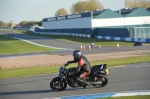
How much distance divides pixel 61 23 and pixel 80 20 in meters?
18.2

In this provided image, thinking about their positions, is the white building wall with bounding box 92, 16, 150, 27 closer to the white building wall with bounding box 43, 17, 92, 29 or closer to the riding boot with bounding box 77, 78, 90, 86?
the white building wall with bounding box 43, 17, 92, 29

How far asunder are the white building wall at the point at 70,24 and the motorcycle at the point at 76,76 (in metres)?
58.9

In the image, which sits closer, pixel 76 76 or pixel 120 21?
pixel 76 76

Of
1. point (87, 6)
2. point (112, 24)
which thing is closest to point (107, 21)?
point (112, 24)

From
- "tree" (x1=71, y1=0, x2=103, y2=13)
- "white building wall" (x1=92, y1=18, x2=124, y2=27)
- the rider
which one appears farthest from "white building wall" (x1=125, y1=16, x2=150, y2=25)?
the rider

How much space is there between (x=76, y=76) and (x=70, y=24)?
75142mm

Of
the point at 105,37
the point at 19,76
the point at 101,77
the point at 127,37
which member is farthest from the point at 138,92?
the point at 105,37

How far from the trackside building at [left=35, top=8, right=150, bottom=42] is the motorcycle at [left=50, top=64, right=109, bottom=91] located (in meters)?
38.0

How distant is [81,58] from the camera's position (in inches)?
456

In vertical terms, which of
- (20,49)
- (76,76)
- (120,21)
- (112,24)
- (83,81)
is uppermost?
(120,21)

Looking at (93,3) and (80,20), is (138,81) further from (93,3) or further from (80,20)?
(93,3)

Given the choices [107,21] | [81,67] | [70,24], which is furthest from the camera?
[70,24]

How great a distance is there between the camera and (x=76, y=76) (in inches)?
457

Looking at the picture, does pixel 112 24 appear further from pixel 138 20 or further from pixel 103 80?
pixel 103 80
